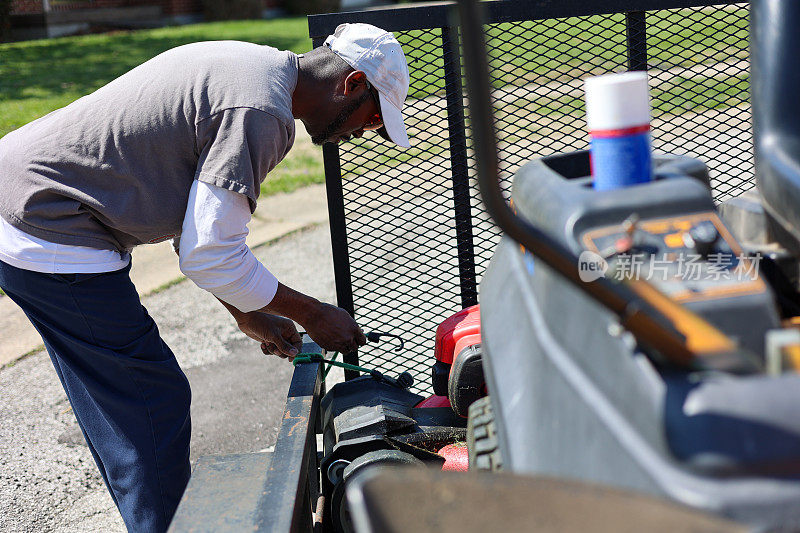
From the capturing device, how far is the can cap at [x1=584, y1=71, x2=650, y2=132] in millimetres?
1194

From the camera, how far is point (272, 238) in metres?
5.63

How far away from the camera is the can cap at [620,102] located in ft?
3.92

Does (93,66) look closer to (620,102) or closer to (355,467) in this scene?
(355,467)

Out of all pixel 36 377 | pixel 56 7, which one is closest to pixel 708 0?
pixel 36 377

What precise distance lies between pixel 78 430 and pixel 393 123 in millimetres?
2021

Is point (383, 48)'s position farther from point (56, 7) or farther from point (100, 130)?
point (56, 7)

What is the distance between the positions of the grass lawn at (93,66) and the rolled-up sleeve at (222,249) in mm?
4678

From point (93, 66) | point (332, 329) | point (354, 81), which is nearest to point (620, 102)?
point (354, 81)

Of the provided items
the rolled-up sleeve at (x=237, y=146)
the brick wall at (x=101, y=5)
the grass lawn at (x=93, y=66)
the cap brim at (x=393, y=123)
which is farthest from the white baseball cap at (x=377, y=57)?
the brick wall at (x=101, y=5)

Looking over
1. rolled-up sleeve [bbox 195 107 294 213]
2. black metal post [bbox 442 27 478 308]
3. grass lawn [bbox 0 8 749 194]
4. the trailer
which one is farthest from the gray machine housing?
grass lawn [bbox 0 8 749 194]

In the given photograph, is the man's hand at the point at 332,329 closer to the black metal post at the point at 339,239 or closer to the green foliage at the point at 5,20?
the black metal post at the point at 339,239

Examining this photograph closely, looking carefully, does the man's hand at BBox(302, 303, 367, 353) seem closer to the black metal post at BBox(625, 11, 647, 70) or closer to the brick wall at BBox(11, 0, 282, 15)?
the black metal post at BBox(625, 11, 647, 70)

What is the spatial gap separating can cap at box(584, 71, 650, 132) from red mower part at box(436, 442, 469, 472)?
1039mm

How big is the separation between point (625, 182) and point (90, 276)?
1.54 m
